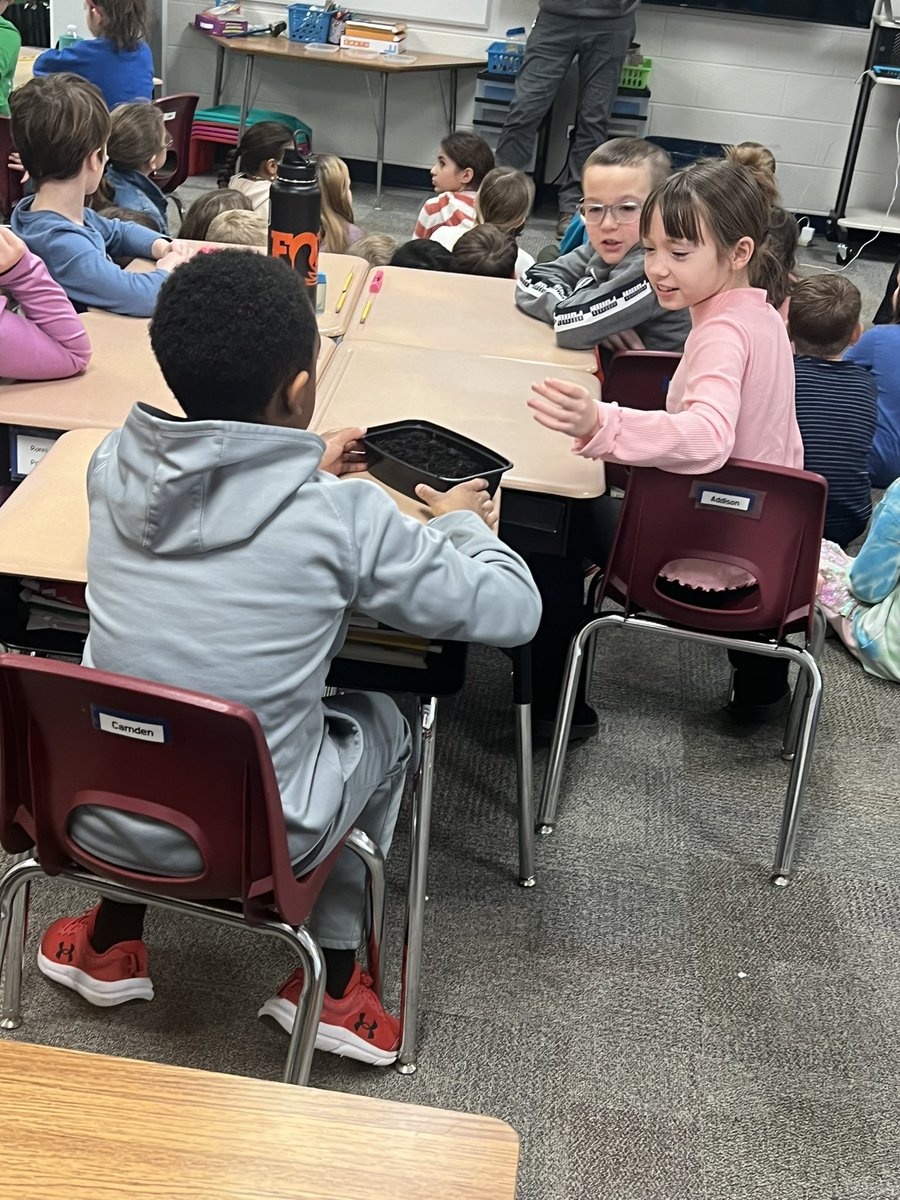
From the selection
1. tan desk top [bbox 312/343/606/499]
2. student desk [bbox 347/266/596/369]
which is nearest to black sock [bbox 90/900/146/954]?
tan desk top [bbox 312/343/606/499]

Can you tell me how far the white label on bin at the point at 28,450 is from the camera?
1943 mm

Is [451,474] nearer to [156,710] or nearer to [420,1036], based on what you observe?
[156,710]

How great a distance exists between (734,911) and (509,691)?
74 cm

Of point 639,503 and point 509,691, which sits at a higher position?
point 639,503

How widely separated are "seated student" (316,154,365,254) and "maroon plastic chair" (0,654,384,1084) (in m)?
2.25

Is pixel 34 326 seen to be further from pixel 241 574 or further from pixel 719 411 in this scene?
pixel 719 411

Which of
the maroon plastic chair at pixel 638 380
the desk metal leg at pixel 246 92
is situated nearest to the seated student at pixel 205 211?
the maroon plastic chair at pixel 638 380

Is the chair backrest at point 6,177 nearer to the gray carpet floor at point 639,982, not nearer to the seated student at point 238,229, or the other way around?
the seated student at point 238,229

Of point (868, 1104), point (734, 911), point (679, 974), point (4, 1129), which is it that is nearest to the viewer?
point (4, 1129)

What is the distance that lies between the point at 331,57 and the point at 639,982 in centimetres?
532

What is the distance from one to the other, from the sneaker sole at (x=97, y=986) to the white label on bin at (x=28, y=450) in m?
0.75

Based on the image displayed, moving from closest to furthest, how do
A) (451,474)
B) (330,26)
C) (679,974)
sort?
(451,474), (679,974), (330,26)

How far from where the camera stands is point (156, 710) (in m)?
1.20

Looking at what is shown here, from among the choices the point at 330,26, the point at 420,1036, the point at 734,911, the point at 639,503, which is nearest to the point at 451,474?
the point at 639,503
